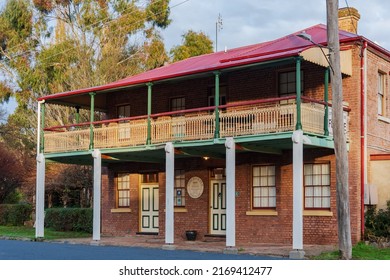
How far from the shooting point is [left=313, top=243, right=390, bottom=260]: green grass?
18984 mm

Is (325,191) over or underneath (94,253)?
over

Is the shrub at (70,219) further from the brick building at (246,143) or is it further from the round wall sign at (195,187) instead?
the round wall sign at (195,187)

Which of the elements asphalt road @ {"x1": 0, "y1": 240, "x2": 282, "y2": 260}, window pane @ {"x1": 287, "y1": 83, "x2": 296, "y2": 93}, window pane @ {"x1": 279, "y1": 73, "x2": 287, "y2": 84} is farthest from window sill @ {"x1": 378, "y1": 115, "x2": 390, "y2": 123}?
asphalt road @ {"x1": 0, "y1": 240, "x2": 282, "y2": 260}

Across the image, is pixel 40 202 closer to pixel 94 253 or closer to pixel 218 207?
pixel 218 207

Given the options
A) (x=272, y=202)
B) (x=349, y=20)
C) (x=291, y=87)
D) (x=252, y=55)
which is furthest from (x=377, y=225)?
Result: (x=349, y=20)

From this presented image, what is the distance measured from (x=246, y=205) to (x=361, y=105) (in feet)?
18.1

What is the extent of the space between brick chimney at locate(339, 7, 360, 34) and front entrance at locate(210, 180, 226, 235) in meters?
7.60

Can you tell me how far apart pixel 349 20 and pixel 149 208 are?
11.2 metres

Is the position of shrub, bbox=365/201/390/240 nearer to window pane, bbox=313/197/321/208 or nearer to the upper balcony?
window pane, bbox=313/197/321/208

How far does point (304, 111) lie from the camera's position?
21234 millimetres

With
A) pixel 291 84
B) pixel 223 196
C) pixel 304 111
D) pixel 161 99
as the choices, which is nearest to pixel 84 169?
pixel 161 99

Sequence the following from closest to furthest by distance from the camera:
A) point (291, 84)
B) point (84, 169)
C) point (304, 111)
Answer: point (304, 111), point (291, 84), point (84, 169)

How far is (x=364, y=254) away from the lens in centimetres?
1997

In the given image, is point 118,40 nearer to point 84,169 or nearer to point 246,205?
point 84,169
